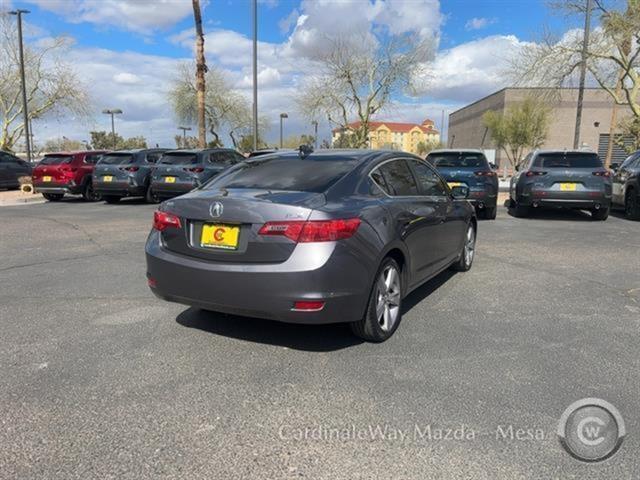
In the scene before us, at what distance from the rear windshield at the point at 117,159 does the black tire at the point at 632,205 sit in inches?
517

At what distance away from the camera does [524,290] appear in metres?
5.80

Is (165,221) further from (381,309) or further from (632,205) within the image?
(632,205)

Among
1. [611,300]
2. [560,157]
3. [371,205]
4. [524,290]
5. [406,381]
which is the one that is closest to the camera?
[406,381]

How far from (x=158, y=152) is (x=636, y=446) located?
52.0ft

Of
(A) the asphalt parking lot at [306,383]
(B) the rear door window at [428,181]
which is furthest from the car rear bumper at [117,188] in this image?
(B) the rear door window at [428,181]

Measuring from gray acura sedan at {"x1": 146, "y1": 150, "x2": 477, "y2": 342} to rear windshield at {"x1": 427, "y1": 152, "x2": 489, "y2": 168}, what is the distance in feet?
22.3

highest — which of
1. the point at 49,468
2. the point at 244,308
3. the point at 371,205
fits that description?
the point at 371,205

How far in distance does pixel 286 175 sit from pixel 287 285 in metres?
1.16

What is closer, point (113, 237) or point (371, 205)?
point (371, 205)

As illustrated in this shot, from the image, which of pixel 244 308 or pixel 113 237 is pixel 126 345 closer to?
pixel 244 308

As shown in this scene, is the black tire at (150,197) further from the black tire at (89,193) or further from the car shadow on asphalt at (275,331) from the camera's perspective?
the car shadow on asphalt at (275,331)

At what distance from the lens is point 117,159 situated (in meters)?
15.7

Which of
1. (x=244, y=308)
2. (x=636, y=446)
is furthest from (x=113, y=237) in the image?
(x=636, y=446)

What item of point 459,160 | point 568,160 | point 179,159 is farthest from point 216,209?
point 179,159
